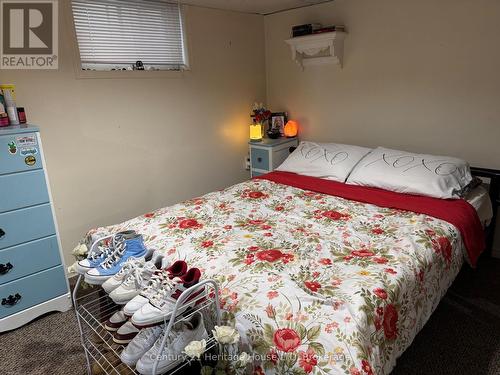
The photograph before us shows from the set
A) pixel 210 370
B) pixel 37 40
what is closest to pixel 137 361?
pixel 210 370

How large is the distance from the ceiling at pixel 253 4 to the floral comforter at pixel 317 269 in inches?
66.1

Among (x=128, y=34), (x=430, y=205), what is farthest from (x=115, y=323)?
(x=128, y=34)

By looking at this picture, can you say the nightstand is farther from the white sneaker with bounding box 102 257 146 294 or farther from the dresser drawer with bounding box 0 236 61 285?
the white sneaker with bounding box 102 257 146 294

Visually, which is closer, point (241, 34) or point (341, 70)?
point (341, 70)

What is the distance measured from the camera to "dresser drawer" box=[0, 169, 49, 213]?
6.25ft

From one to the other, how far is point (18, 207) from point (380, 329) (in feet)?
6.37

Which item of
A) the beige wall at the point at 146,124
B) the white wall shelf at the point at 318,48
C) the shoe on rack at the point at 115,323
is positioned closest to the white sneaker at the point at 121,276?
the shoe on rack at the point at 115,323

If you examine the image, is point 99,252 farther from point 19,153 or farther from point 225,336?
point 19,153

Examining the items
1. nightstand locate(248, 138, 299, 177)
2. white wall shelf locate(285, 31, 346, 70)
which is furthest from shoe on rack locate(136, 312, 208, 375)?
white wall shelf locate(285, 31, 346, 70)

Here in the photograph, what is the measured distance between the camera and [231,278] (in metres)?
1.41

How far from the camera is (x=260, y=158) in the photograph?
11.0 feet

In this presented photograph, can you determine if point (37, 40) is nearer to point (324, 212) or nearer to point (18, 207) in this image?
point (18, 207)

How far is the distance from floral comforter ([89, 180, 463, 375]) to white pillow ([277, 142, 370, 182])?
1.35 feet

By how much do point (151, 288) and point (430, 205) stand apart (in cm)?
164
